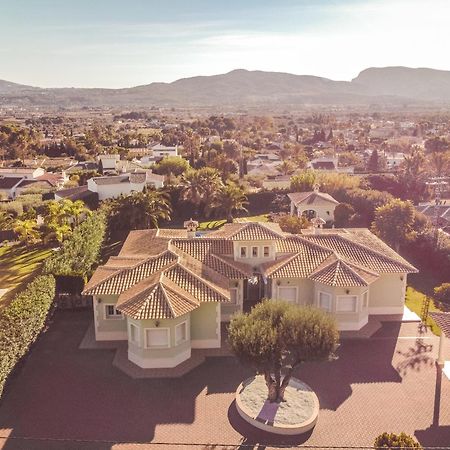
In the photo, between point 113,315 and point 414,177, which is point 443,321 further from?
point 414,177

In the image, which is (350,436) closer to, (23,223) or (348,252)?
(348,252)

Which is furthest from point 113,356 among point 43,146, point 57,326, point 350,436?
point 43,146

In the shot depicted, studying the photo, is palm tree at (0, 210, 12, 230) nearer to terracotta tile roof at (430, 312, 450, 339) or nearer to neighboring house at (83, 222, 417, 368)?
neighboring house at (83, 222, 417, 368)

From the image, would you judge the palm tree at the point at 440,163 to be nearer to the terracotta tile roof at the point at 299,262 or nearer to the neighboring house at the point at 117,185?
the neighboring house at the point at 117,185

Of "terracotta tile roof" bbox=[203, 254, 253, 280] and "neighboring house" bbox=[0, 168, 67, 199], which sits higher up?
"terracotta tile roof" bbox=[203, 254, 253, 280]

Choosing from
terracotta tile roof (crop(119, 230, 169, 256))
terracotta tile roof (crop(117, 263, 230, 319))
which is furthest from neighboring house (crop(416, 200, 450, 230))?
terracotta tile roof (crop(117, 263, 230, 319))

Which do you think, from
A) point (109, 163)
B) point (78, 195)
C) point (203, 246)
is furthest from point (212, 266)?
point (109, 163)
